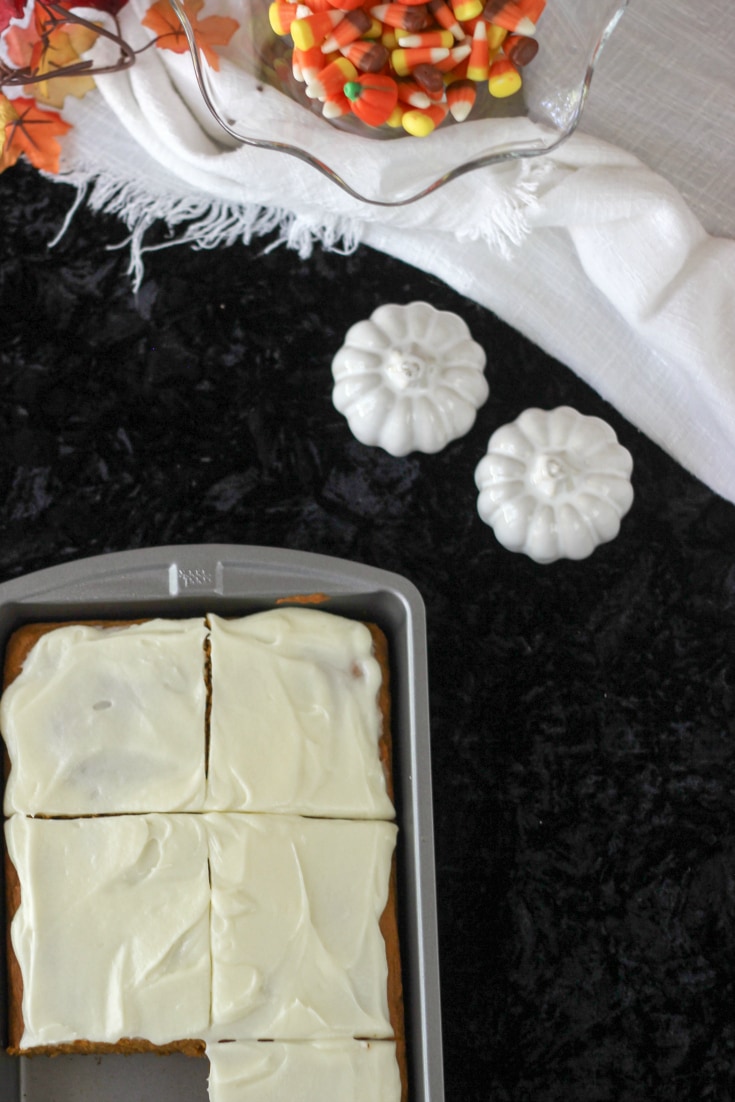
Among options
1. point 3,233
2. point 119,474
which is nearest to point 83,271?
point 3,233

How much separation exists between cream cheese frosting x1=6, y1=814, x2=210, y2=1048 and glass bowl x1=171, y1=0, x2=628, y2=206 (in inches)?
43.7

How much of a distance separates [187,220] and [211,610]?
29.9 inches

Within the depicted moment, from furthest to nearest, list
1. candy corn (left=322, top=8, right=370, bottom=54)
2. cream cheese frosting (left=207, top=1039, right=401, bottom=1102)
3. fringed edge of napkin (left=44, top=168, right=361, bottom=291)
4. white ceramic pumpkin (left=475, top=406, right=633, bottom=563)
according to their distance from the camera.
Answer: fringed edge of napkin (left=44, top=168, right=361, bottom=291) → white ceramic pumpkin (left=475, top=406, right=633, bottom=563) → candy corn (left=322, top=8, right=370, bottom=54) → cream cheese frosting (left=207, top=1039, right=401, bottom=1102)

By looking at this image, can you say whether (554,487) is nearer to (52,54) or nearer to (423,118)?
(423,118)

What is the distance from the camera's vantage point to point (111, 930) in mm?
1587

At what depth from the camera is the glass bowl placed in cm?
180

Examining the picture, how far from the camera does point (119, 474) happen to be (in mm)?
1959

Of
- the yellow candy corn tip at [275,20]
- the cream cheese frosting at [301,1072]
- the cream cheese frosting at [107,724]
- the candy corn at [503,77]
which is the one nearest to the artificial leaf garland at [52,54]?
the yellow candy corn tip at [275,20]

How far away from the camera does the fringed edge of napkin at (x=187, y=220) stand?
201cm

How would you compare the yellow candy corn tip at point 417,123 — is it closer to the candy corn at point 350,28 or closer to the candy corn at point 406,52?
the candy corn at point 406,52

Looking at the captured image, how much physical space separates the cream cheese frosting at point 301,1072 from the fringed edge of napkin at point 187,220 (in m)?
1.32

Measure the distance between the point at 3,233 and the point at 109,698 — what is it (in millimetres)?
926

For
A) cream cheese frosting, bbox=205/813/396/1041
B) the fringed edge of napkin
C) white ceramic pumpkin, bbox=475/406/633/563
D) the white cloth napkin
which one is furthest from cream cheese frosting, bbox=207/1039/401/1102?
the fringed edge of napkin

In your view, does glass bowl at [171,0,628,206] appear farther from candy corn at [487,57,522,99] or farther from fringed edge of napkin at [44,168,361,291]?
fringed edge of napkin at [44,168,361,291]
